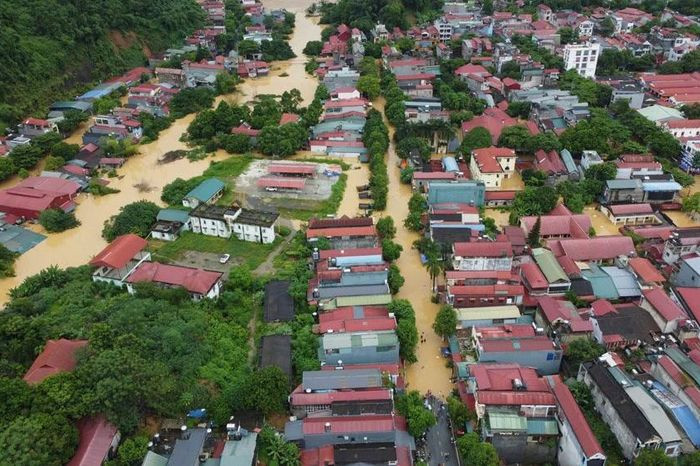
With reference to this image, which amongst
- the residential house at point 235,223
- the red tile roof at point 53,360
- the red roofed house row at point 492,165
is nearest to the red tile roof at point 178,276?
the residential house at point 235,223

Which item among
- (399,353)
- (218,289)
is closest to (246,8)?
(218,289)

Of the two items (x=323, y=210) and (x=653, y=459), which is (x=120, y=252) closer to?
(x=323, y=210)

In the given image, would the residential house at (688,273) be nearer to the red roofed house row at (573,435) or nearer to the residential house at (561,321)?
the residential house at (561,321)

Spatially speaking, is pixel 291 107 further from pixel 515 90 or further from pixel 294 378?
pixel 294 378

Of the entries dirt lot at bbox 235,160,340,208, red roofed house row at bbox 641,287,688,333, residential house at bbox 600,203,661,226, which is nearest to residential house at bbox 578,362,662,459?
red roofed house row at bbox 641,287,688,333

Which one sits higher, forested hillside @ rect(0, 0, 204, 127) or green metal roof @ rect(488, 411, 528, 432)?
forested hillside @ rect(0, 0, 204, 127)

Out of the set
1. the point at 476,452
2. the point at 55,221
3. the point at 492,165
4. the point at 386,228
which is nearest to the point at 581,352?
the point at 476,452

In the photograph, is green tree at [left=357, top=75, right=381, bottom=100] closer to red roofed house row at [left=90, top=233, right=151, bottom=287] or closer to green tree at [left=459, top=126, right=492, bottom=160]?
green tree at [left=459, top=126, right=492, bottom=160]
